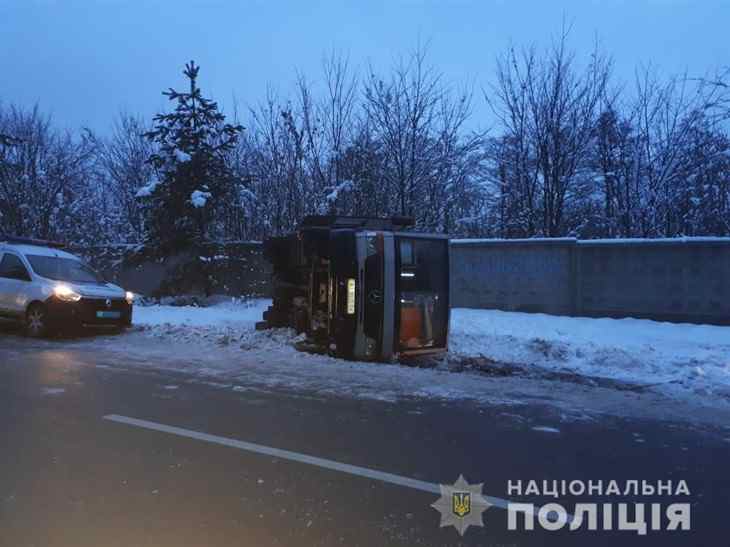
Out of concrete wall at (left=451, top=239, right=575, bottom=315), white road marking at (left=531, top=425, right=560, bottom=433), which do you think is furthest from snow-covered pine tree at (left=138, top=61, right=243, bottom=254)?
white road marking at (left=531, top=425, right=560, bottom=433)

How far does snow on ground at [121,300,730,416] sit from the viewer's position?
8320mm

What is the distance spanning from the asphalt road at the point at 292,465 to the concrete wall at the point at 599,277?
783 cm

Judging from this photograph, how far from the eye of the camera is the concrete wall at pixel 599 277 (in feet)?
42.9

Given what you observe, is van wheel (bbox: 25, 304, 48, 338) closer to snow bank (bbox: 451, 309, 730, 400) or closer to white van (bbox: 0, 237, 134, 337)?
white van (bbox: 0, 237, 134, 337)

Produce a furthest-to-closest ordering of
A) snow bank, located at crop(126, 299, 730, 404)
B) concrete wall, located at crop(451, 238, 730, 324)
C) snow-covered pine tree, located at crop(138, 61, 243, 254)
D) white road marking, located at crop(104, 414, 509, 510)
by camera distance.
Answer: snow-covered pine tree, located at crop(138, 61, 243, 254), concrete wall, located at crop(451, 238, 730, 324), snow bank, located at crop(126, 299, 730, 404), white road marking, located at crop(104, 414, 509, 510)

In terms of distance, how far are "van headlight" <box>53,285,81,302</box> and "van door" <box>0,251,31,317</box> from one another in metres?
0.83

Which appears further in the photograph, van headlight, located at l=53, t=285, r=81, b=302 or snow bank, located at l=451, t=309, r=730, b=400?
van headlight, located at l=53, t=285, r=81, b=302

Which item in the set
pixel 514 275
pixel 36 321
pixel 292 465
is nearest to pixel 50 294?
pixel 36 321

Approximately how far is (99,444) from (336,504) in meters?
2.46

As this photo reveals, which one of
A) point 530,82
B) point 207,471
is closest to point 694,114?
point 530,82

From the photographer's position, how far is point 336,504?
4.22m

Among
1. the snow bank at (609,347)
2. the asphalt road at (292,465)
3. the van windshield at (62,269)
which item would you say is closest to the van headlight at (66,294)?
the van windshield at (62,269)

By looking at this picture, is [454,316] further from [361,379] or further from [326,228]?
[361,379]

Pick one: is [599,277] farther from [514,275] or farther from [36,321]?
[36,321]
